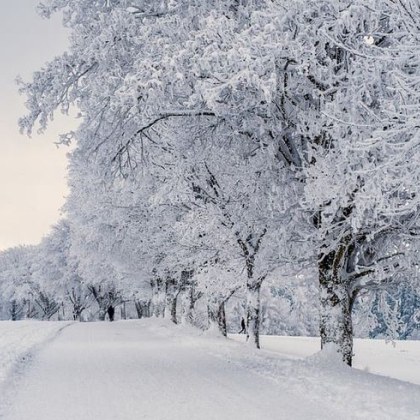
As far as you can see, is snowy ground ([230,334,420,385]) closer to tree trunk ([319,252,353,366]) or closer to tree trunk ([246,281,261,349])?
tree trunk ([246,281,261,349])

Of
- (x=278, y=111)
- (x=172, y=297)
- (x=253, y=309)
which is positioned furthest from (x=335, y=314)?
(x=172, y=297)

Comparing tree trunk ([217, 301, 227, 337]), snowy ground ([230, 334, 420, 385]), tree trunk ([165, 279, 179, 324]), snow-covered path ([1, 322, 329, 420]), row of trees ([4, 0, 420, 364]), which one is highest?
row of trees ([4, 0, 420, 364])

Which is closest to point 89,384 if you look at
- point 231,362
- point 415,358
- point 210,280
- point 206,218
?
point 231,362

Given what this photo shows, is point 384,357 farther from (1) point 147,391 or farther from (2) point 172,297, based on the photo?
(1) point 147,391

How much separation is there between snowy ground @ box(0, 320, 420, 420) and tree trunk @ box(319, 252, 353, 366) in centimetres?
66

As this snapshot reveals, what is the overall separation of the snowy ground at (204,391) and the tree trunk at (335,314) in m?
0.66

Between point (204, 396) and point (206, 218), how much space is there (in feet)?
31.7

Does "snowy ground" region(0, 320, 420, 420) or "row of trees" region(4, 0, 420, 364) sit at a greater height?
"row of trees" region(4, 0, 420, 364)

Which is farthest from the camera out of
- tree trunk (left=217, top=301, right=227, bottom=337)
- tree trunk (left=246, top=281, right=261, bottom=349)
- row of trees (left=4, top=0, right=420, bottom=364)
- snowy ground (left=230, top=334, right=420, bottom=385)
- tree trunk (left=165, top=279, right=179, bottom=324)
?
tree trunk (left=165, top=279, right=179, bottom=324)

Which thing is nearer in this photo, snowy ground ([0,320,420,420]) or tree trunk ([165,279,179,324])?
snowy ground ([0,320,420,420])

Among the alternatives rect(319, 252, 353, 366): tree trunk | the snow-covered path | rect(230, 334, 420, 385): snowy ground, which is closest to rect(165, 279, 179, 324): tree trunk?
rect(230, 334, 420, 385): snowy ground

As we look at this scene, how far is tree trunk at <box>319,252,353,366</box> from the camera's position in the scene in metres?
11.4

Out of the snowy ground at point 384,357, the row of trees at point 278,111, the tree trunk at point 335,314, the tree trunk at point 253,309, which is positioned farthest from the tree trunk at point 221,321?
the tree trunk at point 335,314

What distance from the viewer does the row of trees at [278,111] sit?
25.3ft
